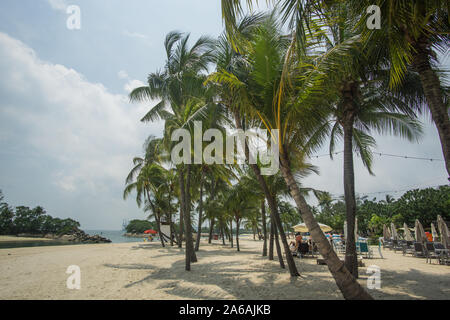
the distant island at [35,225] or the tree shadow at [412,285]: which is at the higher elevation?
the tree shadow at [412,285]

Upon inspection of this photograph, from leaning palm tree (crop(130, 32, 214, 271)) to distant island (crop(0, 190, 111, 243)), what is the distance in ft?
146

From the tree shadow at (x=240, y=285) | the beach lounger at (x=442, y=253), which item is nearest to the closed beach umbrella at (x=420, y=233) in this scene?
the beach lounger at (x=442, y=253)

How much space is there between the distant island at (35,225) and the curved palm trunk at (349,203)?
171 ft

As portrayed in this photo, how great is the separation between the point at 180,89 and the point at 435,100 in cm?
948

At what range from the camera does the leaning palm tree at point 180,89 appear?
918 cm

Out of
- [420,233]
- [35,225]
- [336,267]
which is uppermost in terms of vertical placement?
[336,267]

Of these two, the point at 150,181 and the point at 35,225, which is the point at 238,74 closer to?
the point at 150,181

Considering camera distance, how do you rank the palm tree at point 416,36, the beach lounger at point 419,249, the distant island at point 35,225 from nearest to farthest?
the palm tree at point 416,36
the beach lounger at point 419,249
the distant island at point 35,225

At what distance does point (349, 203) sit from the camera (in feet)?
22.9

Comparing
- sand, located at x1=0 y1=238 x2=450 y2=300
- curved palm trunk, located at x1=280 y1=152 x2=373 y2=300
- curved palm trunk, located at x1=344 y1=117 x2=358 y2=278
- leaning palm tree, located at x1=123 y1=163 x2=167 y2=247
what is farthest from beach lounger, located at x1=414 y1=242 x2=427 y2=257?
leaning palm tree, located at x1=123 y1=163 x2=167 y2=247

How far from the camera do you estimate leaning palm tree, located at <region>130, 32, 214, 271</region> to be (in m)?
9.18

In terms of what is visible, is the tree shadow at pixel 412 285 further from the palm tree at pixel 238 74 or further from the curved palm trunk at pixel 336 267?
the palm tree at pixel 238 74

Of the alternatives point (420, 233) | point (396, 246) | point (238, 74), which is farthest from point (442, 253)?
point (238, 74)

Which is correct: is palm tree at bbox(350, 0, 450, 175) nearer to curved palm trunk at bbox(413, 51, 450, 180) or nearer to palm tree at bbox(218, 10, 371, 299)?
curved palm trunk at bbox(413, 51, 450, 180)
